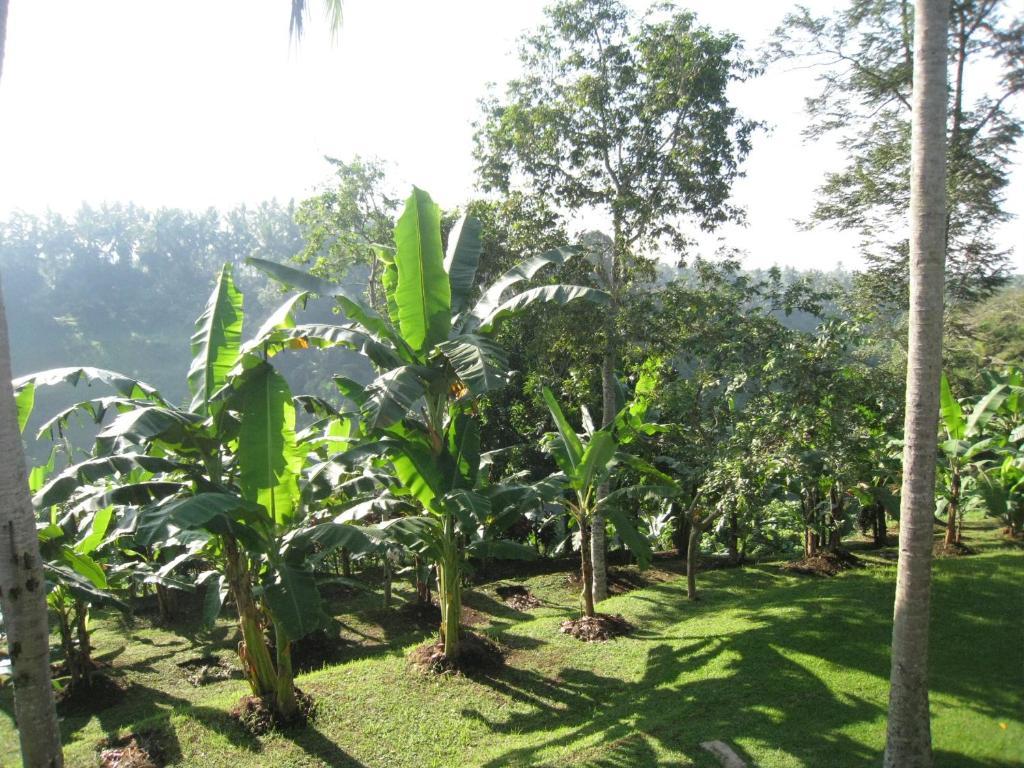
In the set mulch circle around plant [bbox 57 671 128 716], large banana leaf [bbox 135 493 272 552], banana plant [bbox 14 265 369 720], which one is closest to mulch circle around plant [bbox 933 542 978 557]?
banana plant [bbox 14 265 369 720]

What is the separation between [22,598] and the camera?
138 inches

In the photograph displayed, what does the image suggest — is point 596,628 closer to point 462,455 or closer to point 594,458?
point 594,458

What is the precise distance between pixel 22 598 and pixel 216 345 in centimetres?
274

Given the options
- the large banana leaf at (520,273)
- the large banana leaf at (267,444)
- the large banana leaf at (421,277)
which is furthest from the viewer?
the large banana leaf at (520,273)

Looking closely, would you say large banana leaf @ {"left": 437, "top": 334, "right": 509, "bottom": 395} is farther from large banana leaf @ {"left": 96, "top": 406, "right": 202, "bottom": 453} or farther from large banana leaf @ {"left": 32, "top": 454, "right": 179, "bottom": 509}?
large banana leaf @ {"left": 32, "top": 454, "right": 179, "bottom": 509}

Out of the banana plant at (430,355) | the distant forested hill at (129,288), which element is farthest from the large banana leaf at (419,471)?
the distant forested hill at (129,288)

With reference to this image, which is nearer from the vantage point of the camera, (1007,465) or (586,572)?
(586,572)

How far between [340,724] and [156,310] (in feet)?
211

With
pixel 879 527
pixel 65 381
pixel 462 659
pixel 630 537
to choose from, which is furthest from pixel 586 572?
pixel 879 527

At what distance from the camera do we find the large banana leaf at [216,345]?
18.9 feet

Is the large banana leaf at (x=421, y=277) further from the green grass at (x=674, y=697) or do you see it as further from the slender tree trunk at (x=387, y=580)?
the slender tree trunk at (x=387, y=580)

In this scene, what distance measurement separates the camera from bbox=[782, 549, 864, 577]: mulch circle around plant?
1009 centimetres

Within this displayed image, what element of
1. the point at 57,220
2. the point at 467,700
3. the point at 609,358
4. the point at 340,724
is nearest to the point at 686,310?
the point at 609,358

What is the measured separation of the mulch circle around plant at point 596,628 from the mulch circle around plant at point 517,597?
9.67 feet
